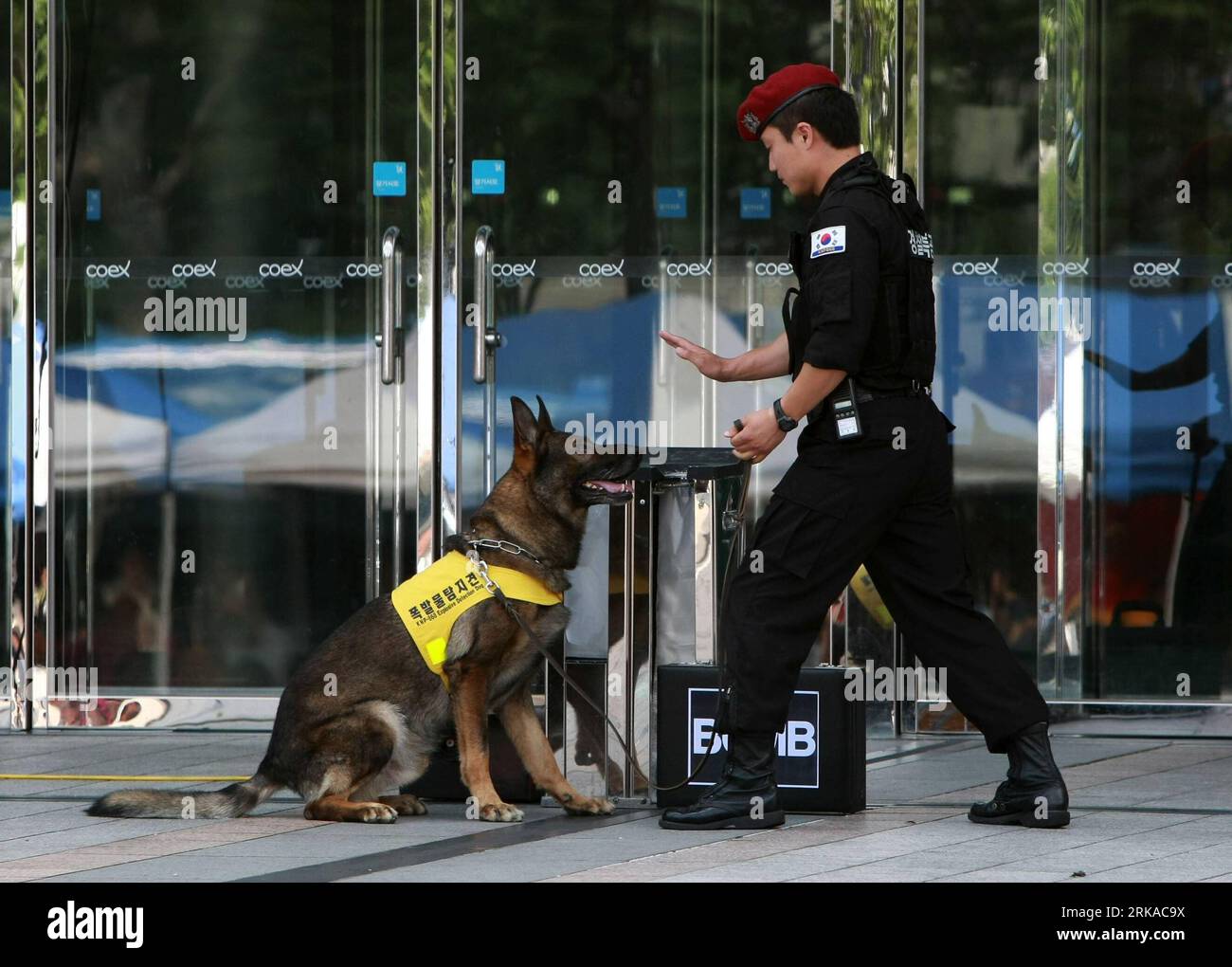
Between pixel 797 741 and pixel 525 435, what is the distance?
128 cm

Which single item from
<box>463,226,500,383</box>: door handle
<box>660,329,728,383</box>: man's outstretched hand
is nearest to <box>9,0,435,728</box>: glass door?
<box>463,226,500,383</box>: door handle

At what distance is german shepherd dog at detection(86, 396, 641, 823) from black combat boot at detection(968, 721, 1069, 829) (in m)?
1.25

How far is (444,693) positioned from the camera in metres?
5.74

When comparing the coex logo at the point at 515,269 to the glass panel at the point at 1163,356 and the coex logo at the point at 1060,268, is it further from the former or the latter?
the glass panel at the point at 1163,356

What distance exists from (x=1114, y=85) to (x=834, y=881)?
4.33 metres

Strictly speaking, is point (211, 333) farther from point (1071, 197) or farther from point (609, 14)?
point (1071, 197)

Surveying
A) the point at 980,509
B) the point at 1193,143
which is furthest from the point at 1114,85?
the point at 980,509

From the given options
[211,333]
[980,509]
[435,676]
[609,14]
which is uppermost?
[609,14]

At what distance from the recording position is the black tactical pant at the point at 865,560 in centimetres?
525

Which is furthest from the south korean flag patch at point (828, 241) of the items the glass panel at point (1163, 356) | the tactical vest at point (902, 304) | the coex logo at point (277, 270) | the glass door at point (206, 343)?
the coex logo at point (277, 270)

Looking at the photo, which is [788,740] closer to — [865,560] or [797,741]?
[797,741]

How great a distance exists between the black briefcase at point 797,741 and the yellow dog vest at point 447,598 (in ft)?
1.75

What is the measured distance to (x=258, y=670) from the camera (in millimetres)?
8016

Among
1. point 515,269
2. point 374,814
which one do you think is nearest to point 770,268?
point 515,269
